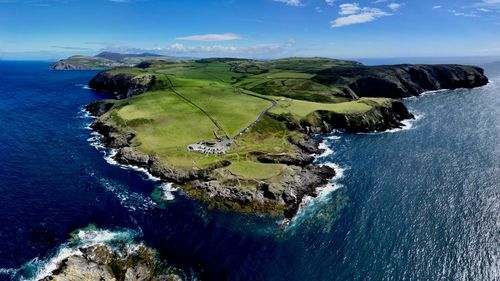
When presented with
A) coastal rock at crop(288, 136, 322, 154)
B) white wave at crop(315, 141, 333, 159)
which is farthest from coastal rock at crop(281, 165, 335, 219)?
coastal rock at crop(288, 136, 322, 154)

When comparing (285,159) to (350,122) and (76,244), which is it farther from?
(76,244)

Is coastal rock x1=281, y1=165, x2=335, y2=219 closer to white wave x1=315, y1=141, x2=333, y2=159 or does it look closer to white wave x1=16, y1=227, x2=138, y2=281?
white wave x1=315, y1=141, x2=333, y2=159

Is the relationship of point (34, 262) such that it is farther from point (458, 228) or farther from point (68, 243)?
point (458, 228)

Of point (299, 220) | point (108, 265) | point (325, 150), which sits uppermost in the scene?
point (325, 150)

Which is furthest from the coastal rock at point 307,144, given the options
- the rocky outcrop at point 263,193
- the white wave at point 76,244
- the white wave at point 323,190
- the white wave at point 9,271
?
the white wave at point 9,271

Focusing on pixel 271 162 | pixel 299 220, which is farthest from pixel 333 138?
pixel 299 220

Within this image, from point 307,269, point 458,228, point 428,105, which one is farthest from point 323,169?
point 428,105
